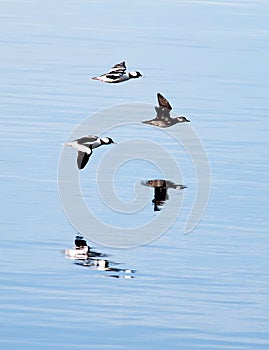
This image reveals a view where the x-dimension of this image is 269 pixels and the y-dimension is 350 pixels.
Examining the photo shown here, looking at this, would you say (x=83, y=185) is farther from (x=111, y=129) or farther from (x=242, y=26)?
(x=242, y=26)

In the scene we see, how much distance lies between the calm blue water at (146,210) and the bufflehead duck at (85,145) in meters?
0.51

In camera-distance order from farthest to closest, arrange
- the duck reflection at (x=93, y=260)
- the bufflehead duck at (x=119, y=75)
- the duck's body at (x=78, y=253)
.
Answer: the bufflehead duck at (x=119, y=75) → the duck's body at (x=78, y=253) → the duck reflection at (x=93, y=260)

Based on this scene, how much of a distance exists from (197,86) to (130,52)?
8477 mm

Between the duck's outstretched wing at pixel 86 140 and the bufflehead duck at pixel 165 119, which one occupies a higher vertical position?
the bufflehead duck at pixel 165 119

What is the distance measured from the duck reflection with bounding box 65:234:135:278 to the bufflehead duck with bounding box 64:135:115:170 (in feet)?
14.4

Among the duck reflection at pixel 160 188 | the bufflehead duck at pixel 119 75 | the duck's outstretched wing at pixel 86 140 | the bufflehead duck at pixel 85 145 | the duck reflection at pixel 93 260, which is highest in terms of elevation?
the bufflehead duck at pixel 119 75

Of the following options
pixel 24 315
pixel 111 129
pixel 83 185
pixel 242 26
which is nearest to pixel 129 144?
pixel 111 129

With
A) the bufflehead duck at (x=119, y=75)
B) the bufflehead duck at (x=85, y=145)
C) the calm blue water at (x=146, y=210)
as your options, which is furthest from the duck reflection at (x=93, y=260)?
the bufflehead duck at (x=119, y=75)

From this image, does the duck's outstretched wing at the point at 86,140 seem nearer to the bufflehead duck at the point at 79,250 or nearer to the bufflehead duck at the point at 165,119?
the bufflehead duck at the point at 165,119

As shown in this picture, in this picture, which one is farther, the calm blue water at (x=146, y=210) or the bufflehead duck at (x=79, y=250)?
the bufflehead duck at (x=79, y=250)

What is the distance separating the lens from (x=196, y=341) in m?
17.4

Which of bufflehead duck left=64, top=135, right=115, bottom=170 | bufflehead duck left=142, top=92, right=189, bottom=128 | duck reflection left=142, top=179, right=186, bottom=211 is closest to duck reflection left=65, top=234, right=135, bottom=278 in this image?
duck reflection left=142, top=179, right=186, bottom=211

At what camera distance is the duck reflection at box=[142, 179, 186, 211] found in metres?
25.5

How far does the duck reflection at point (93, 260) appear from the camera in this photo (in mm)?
20656
